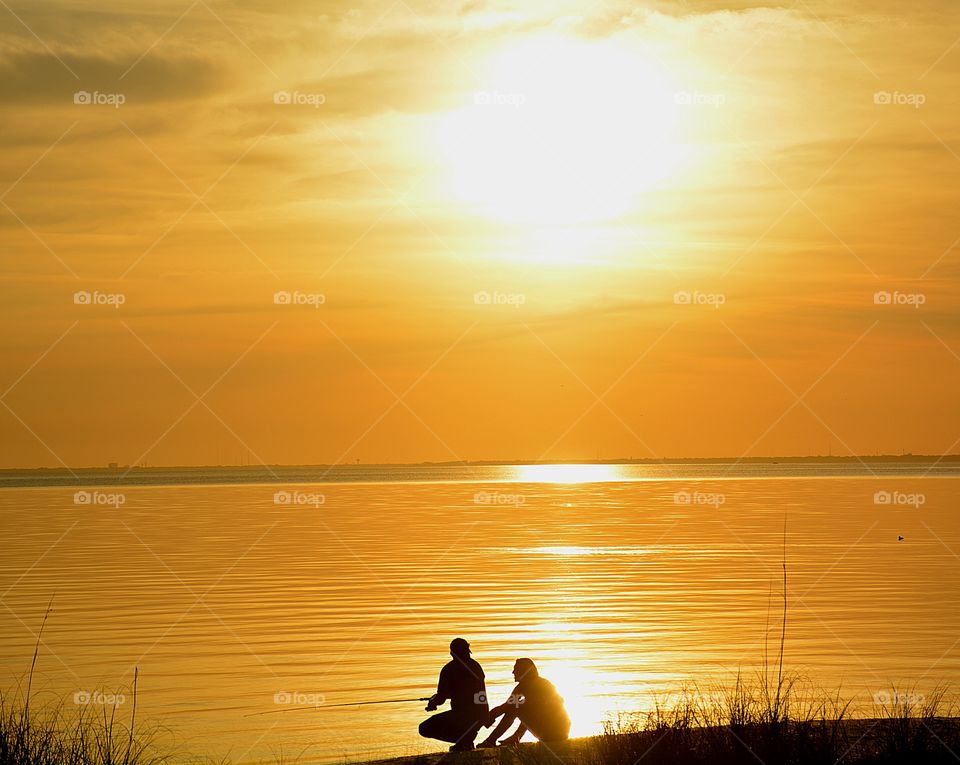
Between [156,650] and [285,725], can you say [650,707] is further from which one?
[156,650]

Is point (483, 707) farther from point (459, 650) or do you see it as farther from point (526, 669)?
point (526, 669)

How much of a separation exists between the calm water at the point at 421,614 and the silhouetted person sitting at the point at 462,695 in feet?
7.04

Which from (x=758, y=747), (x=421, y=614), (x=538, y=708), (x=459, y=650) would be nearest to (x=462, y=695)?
(x=459, y=650)

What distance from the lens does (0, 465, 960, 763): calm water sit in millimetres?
20953

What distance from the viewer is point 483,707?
51.4 feet

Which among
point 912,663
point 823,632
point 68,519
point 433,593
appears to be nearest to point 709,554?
point 433,593

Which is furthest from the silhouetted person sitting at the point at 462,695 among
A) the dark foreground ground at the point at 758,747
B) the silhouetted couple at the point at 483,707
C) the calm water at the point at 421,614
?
the calm water at the point at 421,614

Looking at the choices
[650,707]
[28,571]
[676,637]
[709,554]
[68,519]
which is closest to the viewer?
[650,707]

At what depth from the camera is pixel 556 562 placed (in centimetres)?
4600

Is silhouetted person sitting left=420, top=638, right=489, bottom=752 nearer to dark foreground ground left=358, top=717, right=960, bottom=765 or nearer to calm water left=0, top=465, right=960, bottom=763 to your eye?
dark foreground ground left=358, top=717, right=960, bottom=765

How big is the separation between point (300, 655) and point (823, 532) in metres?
40.0

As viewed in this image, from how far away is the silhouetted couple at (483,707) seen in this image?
577 inches

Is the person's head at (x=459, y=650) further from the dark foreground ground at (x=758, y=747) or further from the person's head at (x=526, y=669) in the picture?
the dark foreground ground at (x=758, y=747)

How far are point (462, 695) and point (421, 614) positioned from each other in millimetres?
16122
